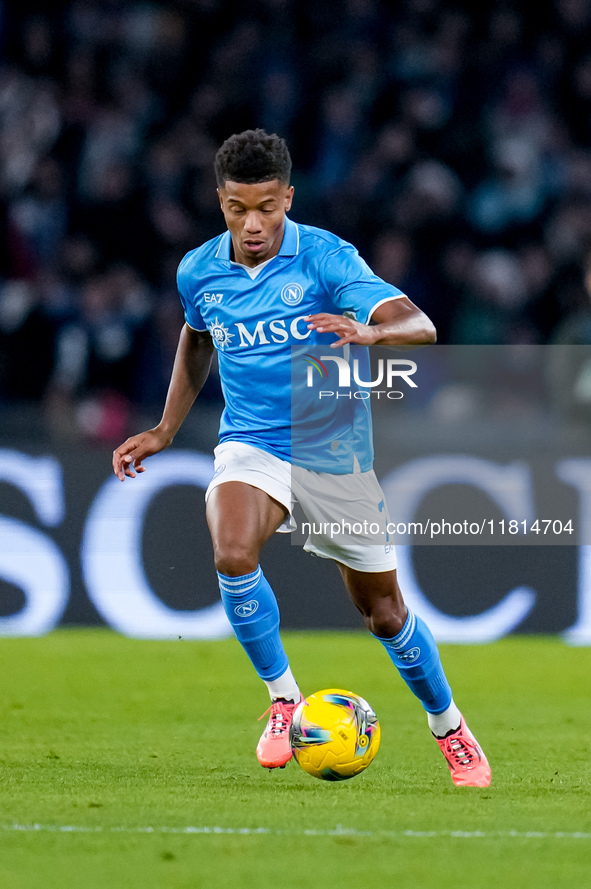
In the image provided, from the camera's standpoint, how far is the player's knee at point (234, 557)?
4117 mm

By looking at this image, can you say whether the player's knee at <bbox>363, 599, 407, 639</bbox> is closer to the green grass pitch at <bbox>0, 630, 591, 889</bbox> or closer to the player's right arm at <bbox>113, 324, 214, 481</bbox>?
the green grass pitch at <bbox>0, 630, 591, 889</bbox>

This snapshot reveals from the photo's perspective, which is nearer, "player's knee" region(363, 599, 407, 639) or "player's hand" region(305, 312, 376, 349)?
"player's hand" region(305, 312, 376, 349)

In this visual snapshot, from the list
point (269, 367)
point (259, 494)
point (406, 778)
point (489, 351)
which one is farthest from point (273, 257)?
Answer: point (489, 351)

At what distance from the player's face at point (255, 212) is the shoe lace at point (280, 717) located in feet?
4.86

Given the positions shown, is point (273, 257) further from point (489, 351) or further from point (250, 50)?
point (250, 50)

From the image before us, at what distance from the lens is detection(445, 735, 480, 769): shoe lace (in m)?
4.23

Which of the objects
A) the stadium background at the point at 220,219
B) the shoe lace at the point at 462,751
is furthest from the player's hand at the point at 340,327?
the stadium background at the point at 220,219

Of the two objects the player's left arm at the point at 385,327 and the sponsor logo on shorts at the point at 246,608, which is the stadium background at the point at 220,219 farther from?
the player's left arm at the point at 385,327

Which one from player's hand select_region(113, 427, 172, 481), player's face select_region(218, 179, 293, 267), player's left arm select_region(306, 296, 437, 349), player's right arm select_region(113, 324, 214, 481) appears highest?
player's face select_region(218, 179, 293, 267)

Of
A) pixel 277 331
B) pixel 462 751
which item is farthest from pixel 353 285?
pixel 462 751

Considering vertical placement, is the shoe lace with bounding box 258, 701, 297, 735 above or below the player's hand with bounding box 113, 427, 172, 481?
below

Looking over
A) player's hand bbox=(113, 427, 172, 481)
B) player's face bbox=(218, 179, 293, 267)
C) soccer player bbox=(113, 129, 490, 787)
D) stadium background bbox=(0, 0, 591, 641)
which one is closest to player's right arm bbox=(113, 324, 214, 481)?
player's hand bbox=(113, 427, 172, 481)

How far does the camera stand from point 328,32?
425 inches

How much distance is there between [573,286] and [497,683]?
394cm
